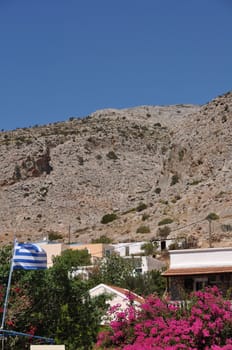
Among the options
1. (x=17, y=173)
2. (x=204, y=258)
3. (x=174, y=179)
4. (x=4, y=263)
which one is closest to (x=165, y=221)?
(x=174, y=179)

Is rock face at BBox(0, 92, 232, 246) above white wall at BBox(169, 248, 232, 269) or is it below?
above

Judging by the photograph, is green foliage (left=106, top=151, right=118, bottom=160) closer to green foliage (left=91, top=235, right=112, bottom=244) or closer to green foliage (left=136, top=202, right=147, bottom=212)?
green foliage (left=136, top=202, right=147, bottom=212)

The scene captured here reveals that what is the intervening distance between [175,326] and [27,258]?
4.50 meters

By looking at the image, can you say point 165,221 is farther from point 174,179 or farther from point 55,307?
point 55,307

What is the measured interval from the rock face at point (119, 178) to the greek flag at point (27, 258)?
1144 inches

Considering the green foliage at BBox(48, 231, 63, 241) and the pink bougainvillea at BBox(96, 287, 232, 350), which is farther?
the green foliage at BBox(48, 231, 63, 241)

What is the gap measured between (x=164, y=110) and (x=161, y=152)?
38060mm

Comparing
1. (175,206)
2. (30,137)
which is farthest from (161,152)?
(175,206)

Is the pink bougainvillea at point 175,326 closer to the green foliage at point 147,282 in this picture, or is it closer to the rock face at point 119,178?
the green foliage at point 147,282

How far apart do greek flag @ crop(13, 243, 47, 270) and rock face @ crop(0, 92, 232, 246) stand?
29.1 meters

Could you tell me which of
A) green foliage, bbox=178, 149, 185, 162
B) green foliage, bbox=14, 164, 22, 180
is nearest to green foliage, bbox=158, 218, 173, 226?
green foliage, bbox=178, 149, 185, 162

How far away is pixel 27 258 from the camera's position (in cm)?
1750

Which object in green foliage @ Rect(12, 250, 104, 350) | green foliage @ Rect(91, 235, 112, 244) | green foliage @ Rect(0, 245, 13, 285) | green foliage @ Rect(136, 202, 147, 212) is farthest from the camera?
green foliage @ Rect(136, 202, 147, 212)

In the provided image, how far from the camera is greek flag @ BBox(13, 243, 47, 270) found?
57.3 feet
